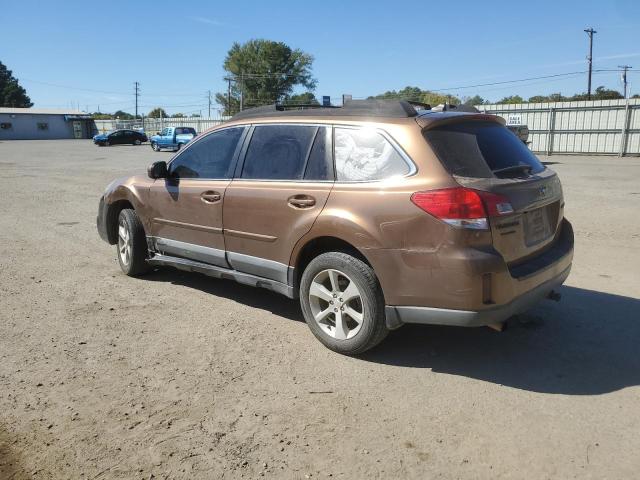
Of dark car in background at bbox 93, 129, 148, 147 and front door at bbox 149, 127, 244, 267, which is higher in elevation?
dark car in background at bbox 93, 129, 148, 147

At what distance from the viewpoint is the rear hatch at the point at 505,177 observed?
350 cm

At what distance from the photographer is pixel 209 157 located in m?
5.11

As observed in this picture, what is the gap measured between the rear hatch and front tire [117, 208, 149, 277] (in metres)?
3.51

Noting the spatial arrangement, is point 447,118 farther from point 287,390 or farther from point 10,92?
point 10,92

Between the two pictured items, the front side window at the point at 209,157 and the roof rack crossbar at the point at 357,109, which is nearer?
the roof rack crossbar at the point at 357,109

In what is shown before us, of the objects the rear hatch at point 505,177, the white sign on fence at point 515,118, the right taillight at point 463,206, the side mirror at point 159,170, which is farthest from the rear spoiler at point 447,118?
the white sign on fence at point 515,118

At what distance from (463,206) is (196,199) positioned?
263 centimetres

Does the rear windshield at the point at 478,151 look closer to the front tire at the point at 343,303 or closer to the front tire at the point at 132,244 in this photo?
the front tire at the point at 343,303

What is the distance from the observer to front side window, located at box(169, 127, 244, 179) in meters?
4.91

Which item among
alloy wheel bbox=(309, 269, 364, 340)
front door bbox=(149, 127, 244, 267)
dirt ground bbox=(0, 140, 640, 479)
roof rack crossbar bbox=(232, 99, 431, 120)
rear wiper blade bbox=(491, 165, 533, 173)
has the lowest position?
dirt ground bbox=(0, 140, 640, 479)

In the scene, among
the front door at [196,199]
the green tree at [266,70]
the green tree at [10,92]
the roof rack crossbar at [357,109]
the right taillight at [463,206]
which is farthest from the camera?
the green tree at [10,92]

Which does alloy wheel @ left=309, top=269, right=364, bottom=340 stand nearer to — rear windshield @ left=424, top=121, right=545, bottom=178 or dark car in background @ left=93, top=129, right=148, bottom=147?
rear windshield @ left=424, top=121, right=545, bottom=178

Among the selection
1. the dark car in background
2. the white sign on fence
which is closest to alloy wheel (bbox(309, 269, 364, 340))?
the white sign on fence

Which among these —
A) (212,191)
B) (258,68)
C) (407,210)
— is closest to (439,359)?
(407,210)
